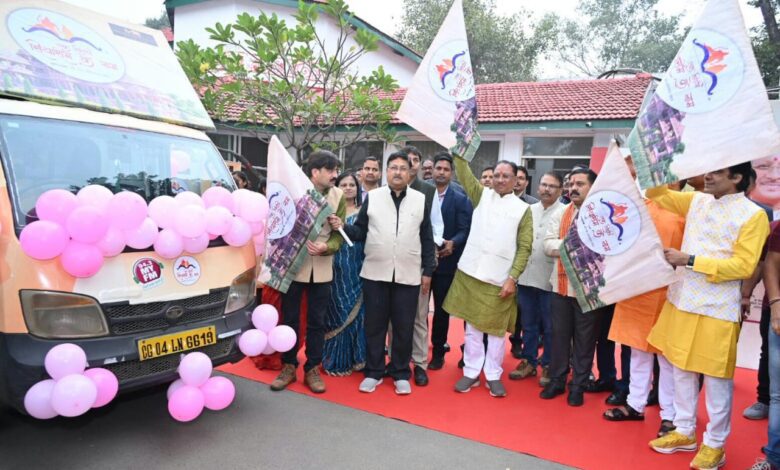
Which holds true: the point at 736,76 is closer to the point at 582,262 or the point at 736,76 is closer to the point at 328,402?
the point at 582,262

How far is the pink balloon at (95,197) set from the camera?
2635 millimetres

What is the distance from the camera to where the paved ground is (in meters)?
2.87

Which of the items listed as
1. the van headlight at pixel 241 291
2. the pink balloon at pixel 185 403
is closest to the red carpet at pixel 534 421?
the van headlight at pixel 241 291

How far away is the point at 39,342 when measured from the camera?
2488 mm

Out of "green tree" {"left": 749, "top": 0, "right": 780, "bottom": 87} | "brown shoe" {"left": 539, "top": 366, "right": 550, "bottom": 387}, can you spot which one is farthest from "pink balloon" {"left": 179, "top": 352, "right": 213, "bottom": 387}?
"green tree" {"left": 749, "top": 0, "right": 780, "bottom": 87}

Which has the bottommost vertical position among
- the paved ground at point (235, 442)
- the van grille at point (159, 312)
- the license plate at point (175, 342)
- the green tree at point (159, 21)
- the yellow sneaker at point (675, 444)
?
the paved ground at point (235, 442)

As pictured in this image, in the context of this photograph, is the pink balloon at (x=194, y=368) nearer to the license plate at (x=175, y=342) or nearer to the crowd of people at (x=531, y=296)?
the license plate at (x=175, y=342)

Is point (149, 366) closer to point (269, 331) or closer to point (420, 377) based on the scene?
point (269, 331)

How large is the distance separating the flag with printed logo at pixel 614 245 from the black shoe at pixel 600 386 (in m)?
1.15

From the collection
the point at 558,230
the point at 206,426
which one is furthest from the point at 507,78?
the point at 206,426

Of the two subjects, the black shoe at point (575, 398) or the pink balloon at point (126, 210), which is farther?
the black shoe at point (575, 398)

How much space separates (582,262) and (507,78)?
22680 mm

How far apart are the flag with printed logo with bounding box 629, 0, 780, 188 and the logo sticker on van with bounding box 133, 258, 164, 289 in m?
2.93

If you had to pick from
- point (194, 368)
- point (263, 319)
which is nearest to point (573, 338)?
point (263, 319)
